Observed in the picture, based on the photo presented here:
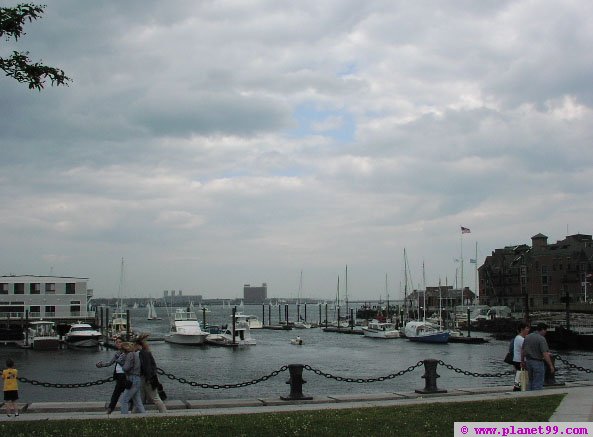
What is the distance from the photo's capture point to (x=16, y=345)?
3654 inches

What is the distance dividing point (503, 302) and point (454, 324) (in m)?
48.3

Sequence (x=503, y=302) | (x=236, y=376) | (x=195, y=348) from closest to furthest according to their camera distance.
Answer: (x=236, y=376) < (x=195, y=348) < (x=503, y=302)

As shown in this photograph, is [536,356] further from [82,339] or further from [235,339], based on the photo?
[82,339]

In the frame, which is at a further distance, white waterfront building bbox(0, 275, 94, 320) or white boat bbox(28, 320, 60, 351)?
white waterfront building bbox(0, 275, 94, 320)

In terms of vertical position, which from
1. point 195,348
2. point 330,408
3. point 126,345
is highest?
point 126,345

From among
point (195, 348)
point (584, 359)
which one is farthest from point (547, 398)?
point (195, 348)

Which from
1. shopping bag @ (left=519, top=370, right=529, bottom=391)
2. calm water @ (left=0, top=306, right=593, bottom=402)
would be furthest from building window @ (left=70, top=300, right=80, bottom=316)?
shopping bag @ (left=519, top=370, right=529, bottom=391)

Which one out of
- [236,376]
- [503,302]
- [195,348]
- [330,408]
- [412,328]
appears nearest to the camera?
[330,408]

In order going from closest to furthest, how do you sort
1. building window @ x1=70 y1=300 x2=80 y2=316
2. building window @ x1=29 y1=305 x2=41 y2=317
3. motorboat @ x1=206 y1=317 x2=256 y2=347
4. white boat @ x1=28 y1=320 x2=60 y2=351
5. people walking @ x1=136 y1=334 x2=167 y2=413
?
people walking @ x1=136 y1=334 x2=167 y2=413 < white boat @ x1=28 y1=320 x2=60 y2=351 < motorboat @ x1=206 y1=317 x2=256 y2=347 < building window @ x1=29 y1=305 x2=41 y2=317 < building window @ x1=70 y1=300 x2=80 y2=316

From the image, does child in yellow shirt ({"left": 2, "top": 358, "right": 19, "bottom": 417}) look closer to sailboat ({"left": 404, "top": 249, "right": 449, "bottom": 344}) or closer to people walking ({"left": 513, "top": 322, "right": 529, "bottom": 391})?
people walking ({"left": 513, "top": 322, "right": 529, "bottom": 391})

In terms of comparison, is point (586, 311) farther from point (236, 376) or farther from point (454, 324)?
point (236, 376)

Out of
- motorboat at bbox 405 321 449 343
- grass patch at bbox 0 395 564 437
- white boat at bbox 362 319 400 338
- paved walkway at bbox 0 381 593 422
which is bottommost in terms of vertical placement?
white boat at bbox 362 319 400 338

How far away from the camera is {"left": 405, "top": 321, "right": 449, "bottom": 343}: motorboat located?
95.2 metres

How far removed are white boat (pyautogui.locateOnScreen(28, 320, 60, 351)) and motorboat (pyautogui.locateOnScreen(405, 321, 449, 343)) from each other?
50565mm
